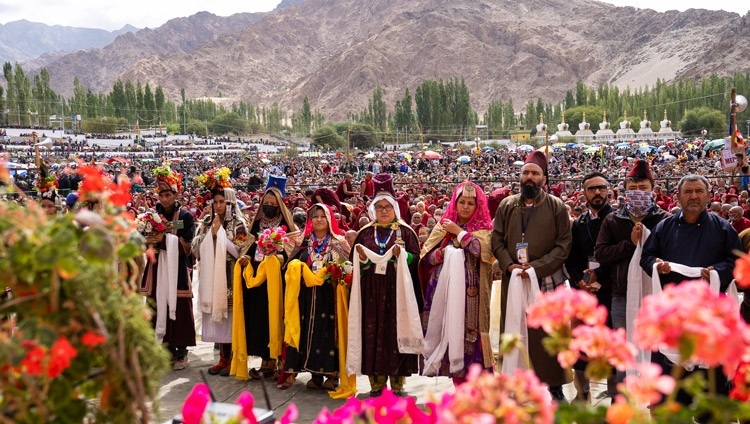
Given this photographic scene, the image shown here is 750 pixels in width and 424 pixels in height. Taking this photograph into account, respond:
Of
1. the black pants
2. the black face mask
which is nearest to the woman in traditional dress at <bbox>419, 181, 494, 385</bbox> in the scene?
the black face mask

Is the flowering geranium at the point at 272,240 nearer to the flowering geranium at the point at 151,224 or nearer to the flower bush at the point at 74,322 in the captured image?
the flowering geranium at the point at 151,224

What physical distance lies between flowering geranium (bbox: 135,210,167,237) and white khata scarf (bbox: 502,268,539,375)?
341 centimetres

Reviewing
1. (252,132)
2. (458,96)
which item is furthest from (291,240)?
(252,132)

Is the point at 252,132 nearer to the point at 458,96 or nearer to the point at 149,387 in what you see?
the point at 458,96

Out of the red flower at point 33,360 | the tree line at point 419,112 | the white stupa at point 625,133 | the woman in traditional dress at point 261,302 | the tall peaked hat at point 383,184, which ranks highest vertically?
the tree line at point 419,112

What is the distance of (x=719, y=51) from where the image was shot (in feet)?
483

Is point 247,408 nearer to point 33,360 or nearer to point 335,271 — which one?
point 33,360

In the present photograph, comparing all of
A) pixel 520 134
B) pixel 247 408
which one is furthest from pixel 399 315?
pixel 520 134

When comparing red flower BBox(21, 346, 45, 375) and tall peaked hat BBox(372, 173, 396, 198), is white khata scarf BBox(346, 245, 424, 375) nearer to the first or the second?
tall peaked hat BBox(372, 173, 396, 198)

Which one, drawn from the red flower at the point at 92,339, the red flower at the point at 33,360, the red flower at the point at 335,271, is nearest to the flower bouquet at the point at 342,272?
the red flower at the point at 335,271

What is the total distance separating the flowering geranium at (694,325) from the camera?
1355 mm

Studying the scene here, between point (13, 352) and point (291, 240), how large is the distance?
15.5ft

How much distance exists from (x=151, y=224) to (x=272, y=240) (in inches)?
55.1

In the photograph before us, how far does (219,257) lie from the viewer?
6.70 metres
